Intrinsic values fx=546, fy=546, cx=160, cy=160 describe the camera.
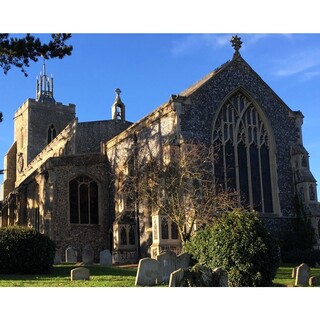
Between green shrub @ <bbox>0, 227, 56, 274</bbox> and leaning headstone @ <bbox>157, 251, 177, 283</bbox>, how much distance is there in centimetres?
478

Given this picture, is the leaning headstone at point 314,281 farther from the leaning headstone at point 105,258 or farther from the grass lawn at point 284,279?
the leaning headstone at point 105,258

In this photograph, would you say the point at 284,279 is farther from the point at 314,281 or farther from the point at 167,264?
the point at 167,264

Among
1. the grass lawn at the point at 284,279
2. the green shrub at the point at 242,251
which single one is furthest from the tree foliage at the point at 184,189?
the green shrub at the point at 242,251

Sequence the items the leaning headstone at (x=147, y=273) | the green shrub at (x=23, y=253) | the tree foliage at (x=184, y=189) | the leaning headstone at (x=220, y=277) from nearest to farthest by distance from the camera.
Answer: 1. the leaning headstone at (x=220, y=277)
2. the leaning headstone at (x=147, y=273)
3. the green shrub at (x=23, y=253)
4. the tree foliage at (x=184, y=189)

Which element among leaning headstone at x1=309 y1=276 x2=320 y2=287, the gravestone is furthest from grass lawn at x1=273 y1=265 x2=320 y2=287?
the gravestone

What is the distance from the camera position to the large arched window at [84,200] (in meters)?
27.0

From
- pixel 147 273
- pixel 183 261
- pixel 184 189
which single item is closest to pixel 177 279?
pixel 147 273

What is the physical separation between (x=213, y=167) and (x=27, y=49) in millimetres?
10178

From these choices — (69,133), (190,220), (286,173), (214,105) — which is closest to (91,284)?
(190,220)

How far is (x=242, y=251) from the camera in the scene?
44.5ft

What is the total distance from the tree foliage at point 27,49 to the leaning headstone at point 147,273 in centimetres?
694

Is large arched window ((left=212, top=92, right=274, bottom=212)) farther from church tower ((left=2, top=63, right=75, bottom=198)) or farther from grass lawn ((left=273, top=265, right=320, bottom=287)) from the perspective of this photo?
church tower ((left=2, top=63, right=75, bottom=198))

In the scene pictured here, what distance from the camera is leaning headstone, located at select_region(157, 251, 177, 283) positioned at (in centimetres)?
1405

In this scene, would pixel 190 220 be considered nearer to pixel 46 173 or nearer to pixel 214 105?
pixel 214 105
